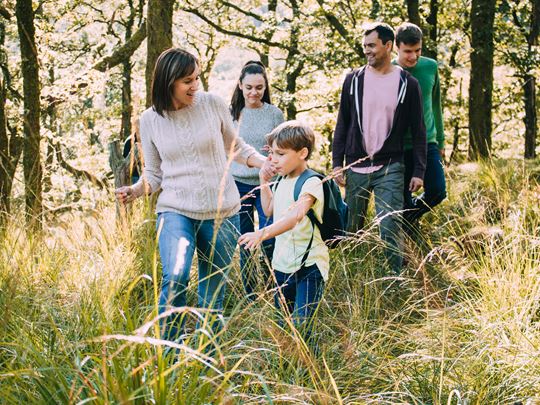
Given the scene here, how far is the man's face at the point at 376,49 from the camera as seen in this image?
541cm

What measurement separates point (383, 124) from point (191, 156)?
196 centimetres

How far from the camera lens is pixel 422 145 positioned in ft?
18.5

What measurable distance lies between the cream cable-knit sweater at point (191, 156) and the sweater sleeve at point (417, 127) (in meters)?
1.91

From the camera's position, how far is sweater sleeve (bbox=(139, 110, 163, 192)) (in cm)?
422

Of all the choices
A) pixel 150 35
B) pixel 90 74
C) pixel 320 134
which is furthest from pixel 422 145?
pixel 320 134

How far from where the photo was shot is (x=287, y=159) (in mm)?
4184

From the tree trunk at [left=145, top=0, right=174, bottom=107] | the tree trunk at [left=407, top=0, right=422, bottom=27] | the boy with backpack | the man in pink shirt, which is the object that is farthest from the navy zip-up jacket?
the tree trunk at [left=407, top=0, right=422, bottom=27]

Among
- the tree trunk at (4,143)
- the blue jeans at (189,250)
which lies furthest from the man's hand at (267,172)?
the tree trunk at (4,143)

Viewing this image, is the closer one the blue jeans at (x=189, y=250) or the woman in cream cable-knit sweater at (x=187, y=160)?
the blue jeans at (x=189, y=250)

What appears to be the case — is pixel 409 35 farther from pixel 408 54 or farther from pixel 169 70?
pixel 169 70

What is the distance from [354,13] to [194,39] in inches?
475

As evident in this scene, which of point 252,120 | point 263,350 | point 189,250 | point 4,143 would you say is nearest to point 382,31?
point 252,120

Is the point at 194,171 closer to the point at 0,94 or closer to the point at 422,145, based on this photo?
the point at 422,145

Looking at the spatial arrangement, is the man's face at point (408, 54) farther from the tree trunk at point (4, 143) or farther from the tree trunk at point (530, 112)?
the tree trunk at point (530, 112)
